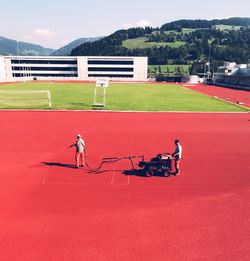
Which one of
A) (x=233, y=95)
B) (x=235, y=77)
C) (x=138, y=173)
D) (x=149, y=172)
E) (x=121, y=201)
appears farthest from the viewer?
(x=235, y=77)

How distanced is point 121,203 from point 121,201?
0.15 m

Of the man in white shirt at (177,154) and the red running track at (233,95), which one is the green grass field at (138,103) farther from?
the man in white shirt at (177,154)

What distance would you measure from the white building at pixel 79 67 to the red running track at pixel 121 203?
97.2 metres

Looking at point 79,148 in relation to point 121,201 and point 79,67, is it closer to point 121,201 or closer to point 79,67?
point 121,201

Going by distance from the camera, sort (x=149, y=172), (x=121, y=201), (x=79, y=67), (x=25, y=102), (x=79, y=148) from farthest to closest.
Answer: (x=79, y=67)
(x=25, y=102)
(x=79, y=148)
(x=149, y=172)
(x=121, y=201)

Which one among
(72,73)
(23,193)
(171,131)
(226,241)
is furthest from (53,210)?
(72,73)

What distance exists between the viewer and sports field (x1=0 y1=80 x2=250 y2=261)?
799cm

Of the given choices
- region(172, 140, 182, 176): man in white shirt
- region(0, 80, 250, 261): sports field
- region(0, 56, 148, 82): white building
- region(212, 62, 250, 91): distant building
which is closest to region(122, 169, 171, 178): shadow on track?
region(0, 80, 250, 261): sports field

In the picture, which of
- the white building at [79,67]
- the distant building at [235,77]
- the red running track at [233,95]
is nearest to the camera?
the red running track at [233,95]

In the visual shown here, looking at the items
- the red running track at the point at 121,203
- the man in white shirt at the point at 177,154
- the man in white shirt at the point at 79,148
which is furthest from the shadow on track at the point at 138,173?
the man in white shirt at the point at 79,148

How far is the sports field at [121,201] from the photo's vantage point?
315 inches

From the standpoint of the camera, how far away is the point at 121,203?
10578 mm

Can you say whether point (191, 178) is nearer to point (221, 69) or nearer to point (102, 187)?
point (102, 187)

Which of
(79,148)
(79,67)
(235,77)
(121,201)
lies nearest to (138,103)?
(79,148)
